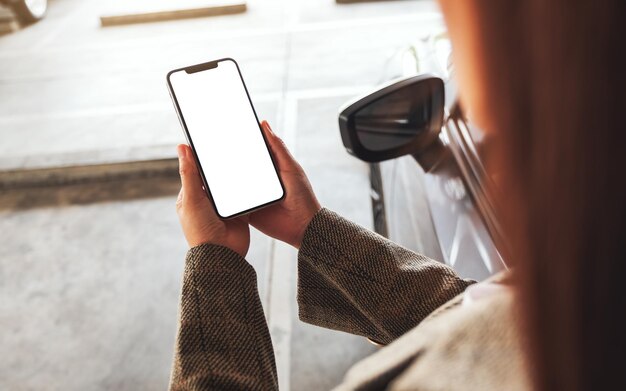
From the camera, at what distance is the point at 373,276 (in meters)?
0.97

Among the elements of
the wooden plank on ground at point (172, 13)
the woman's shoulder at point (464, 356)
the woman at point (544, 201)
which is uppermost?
the woman at point (544, 201)

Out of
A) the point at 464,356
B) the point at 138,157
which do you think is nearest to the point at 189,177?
the point at 464,356

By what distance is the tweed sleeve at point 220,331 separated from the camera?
2.60 ft

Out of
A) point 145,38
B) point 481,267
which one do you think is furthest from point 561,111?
point 145,38

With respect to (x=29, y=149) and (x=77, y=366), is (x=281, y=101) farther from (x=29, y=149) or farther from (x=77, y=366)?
(x=77, y=366)

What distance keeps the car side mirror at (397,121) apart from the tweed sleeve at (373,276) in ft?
2.11

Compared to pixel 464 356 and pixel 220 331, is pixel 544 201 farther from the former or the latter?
pixel 220 331

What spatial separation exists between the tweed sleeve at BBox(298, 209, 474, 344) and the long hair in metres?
0.58

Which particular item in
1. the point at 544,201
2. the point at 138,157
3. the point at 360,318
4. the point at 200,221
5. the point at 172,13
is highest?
the point at 544,201

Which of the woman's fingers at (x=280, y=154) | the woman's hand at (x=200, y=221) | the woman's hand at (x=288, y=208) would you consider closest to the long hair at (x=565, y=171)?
the woman's hand at (x=200, y=221)

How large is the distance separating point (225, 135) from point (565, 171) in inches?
49.5

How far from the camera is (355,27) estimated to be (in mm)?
4699

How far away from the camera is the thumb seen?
1.26m

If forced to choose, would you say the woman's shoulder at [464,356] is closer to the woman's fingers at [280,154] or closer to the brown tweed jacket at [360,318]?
the brown tweed jacket at [360,318]
